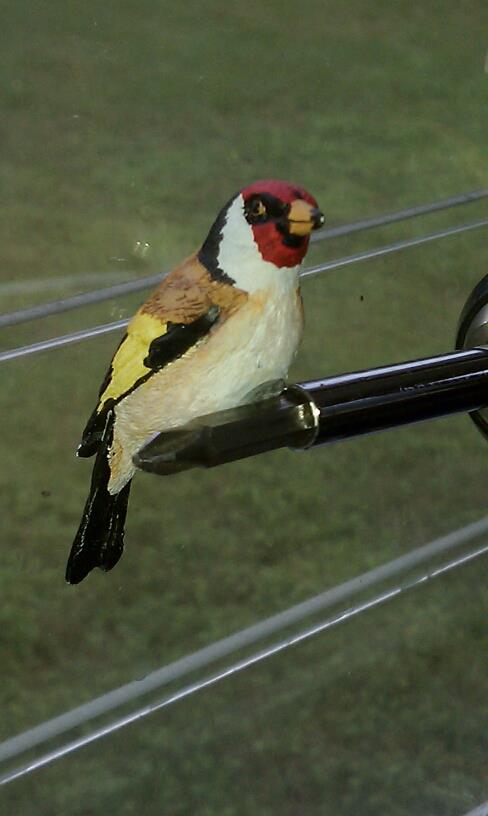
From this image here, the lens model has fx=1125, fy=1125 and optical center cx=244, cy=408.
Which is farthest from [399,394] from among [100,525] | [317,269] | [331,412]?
[317,269]

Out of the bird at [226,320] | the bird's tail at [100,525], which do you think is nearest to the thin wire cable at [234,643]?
the bird's tail at [100,525]

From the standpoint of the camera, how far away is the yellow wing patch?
390 millimetres

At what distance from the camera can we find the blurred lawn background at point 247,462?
0.58 m

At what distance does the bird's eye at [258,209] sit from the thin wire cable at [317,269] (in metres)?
0.20

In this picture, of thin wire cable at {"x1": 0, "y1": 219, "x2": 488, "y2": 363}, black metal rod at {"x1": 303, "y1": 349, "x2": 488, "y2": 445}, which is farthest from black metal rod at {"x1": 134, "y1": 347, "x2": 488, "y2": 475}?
thin wire cable at {"x1": 0, "y1": 219, "x2": 488, "y2": 363}

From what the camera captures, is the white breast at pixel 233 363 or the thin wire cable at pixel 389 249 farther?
the thin wire cable at pixel 389 249

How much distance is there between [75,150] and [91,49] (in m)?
0.05

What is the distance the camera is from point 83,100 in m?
0.59

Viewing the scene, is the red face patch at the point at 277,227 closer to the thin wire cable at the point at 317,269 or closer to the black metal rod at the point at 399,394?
the black metal rod at the point at 399,394

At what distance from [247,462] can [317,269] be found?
130 mm

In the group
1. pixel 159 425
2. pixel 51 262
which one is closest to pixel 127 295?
pixel 51 262

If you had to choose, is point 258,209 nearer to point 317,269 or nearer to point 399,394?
point 399,394

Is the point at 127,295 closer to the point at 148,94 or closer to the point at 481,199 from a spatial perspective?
the point at 148,94

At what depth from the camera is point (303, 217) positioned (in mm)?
360
